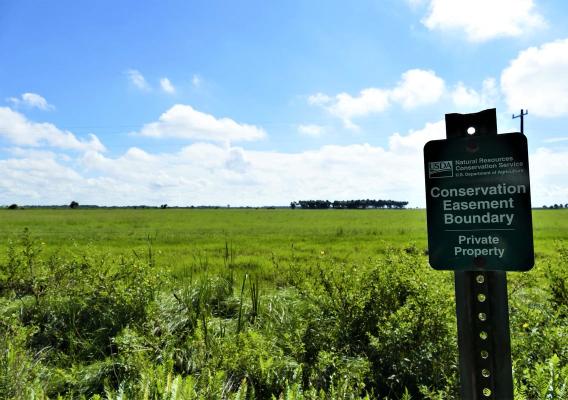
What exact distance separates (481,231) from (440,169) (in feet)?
1.22

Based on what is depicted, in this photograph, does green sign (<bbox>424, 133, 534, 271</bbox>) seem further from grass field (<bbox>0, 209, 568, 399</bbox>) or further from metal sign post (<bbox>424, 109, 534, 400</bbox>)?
grass field (<bbox>0, 209, 568, 399</bbox>)

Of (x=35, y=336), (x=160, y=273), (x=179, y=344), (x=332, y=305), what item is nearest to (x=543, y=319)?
(x=332, y=305)

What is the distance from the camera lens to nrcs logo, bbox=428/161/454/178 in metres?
2.28

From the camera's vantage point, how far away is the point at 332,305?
4.48 m

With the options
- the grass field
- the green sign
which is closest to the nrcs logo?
the green sign

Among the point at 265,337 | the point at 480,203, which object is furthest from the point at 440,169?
the point at 265,337

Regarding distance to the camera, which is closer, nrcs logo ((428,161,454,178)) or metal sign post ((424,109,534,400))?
metal sign post ((424,109,534,400))

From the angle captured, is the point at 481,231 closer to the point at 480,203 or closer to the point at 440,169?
the point at 480,203

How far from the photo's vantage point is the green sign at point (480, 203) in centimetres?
213

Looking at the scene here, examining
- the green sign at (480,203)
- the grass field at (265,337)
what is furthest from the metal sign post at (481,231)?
the grass field at (265,337)

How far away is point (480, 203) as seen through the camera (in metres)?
2.20

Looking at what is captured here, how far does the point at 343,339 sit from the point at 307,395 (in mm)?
1114

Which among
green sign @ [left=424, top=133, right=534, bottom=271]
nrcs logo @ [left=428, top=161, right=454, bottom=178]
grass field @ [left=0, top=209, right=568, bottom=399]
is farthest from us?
grass field @ [left=0, top=209, right=568, bottom=399]

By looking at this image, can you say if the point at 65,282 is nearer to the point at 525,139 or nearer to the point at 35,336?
the point at 35,336
